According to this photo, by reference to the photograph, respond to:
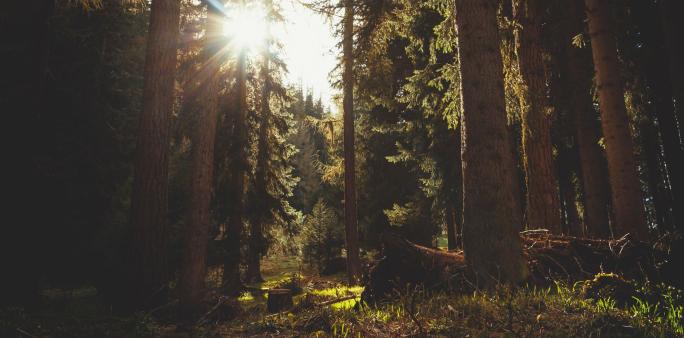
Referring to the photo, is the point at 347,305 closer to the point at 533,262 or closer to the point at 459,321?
the point at 533,262

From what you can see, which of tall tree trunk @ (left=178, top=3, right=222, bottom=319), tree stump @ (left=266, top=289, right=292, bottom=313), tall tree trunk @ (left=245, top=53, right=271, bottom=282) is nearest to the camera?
tree stump @ (left=266, top=289, right=292, bottom=313)

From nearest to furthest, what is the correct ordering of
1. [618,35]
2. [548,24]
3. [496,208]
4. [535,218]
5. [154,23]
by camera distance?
[496,208], [154,23], [535,218], [618,35], [548,24]

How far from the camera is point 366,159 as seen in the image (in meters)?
22.1

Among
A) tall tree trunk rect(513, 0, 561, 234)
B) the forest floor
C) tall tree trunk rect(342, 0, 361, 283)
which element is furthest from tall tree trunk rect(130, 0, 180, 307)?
tall tree trunk rect(342, 0, 361, 283)

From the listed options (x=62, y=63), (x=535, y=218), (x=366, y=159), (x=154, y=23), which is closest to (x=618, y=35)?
(x=535, y=218)

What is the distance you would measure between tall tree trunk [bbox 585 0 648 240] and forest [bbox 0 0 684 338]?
36 millimetres

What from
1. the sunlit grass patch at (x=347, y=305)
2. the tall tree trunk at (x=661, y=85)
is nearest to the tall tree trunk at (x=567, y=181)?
the tall tree trunk at (x=661, y=85)

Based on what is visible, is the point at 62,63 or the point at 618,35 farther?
the point at 618,35

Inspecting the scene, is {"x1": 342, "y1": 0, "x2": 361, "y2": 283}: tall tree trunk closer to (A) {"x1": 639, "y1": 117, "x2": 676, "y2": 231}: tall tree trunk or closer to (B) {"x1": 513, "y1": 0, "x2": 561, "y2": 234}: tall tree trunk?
(B) {"x1": 513, "y1": 0, "x2": 561, "y2": 234}: tall tree trunk

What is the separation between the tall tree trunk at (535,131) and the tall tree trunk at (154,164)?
685 cm

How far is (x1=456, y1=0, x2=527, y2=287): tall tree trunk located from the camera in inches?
187

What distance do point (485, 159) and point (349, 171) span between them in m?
10.7

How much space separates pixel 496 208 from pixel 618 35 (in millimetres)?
9272

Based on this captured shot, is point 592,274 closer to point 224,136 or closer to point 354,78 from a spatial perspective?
point 354,78
